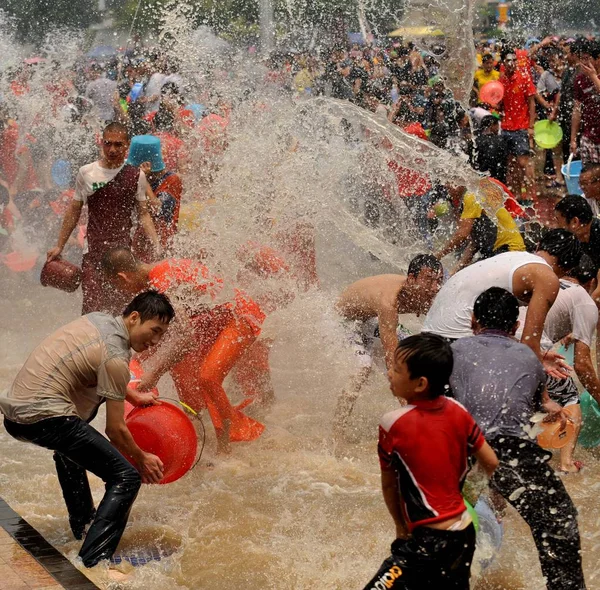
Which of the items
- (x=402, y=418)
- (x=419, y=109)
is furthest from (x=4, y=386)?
(x=419, y=109)

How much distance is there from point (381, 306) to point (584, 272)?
1.32m

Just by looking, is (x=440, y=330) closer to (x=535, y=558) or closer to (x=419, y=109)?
(x=535, y=558)

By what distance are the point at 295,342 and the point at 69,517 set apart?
2.81 m

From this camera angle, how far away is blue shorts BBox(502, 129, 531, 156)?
45.1 ft

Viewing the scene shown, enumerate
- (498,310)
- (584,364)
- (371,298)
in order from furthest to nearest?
(371,298), (584,364), (498,310)

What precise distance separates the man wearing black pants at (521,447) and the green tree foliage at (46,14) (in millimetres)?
25192

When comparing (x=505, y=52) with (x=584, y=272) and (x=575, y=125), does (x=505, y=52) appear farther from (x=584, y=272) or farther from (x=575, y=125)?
(x=584, y=272)

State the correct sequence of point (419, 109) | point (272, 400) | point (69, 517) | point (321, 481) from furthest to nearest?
point (419, 109)
point (272, 400)
point (321, 481)
point (69, 517)

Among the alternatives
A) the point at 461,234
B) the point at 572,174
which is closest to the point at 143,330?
the point at 461,234

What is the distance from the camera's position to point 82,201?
8.09 m

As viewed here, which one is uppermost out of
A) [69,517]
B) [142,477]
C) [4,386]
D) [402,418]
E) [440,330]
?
[402,418]

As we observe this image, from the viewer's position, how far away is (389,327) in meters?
6.73

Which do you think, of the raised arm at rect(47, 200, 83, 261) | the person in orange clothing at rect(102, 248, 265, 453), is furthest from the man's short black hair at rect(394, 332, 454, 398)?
the raised arm at rect(47, 200, 83, 261)

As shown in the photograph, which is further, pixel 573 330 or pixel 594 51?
pixel 594 51
